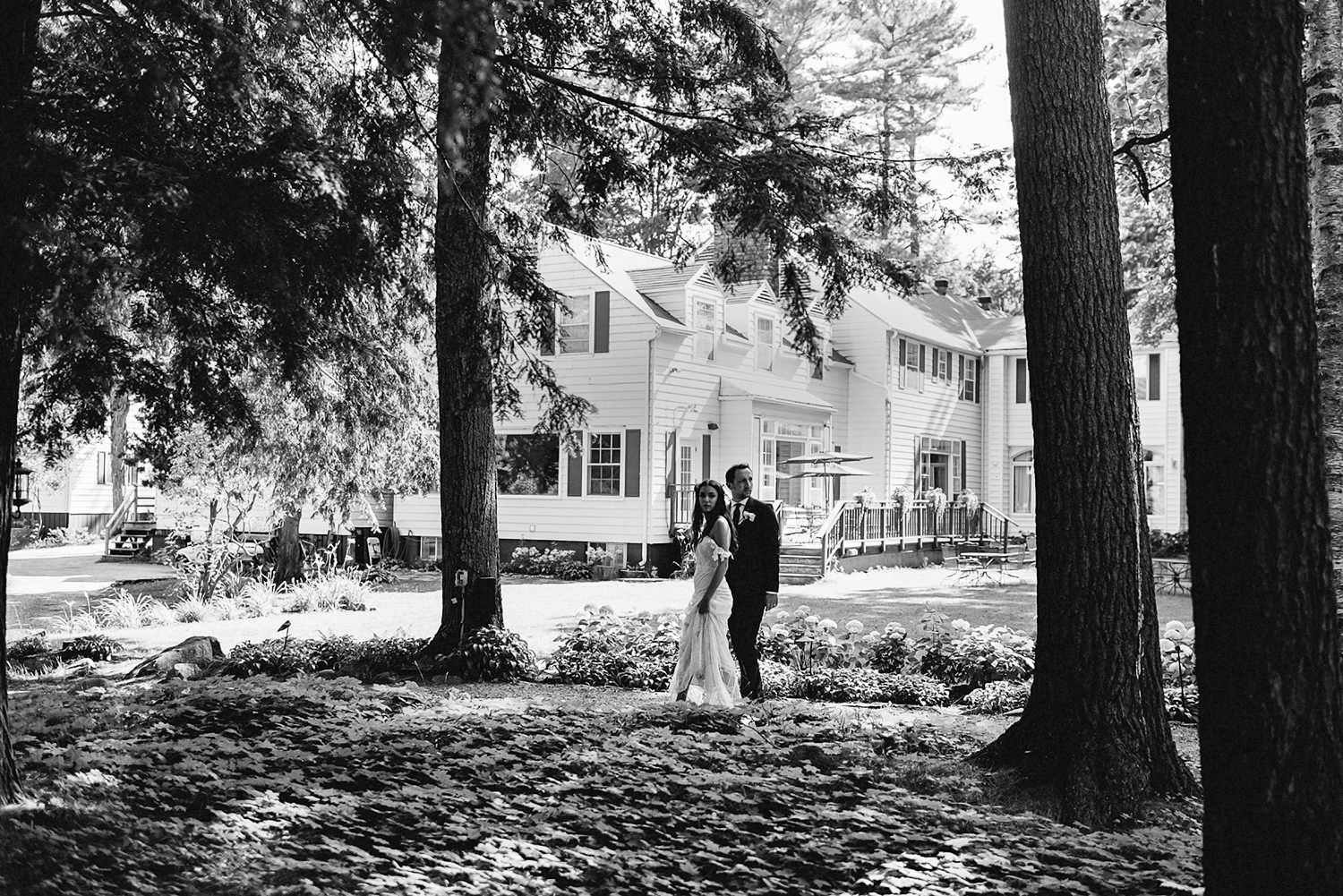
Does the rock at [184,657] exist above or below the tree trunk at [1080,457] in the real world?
below

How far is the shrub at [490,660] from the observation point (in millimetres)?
10523

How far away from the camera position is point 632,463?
2369 cm

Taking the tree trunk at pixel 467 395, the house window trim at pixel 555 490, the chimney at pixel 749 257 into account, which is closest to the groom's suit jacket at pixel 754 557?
the tree trunk at pixel 467 395

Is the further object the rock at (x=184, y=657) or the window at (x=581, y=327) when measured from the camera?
the window at (x=581, y=327)

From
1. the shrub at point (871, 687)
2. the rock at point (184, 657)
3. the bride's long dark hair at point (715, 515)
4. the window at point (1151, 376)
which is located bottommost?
the shrub at point (871, 687)

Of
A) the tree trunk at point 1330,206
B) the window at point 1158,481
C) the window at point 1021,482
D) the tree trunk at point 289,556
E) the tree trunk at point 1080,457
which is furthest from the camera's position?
the window at point 1021,482

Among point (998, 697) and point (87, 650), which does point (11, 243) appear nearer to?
point (998, 697)

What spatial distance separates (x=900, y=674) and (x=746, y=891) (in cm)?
641

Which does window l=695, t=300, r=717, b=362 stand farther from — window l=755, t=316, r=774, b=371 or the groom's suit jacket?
the groom's suit jacket

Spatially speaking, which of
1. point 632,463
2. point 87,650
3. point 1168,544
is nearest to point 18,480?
point 632,463

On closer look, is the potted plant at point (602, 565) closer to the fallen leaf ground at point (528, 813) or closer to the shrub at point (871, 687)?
the shrub at point (871, 687)

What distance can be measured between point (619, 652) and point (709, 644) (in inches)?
111

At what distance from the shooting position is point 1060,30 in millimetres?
6082

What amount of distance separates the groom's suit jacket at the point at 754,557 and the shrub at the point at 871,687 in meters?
1.22
